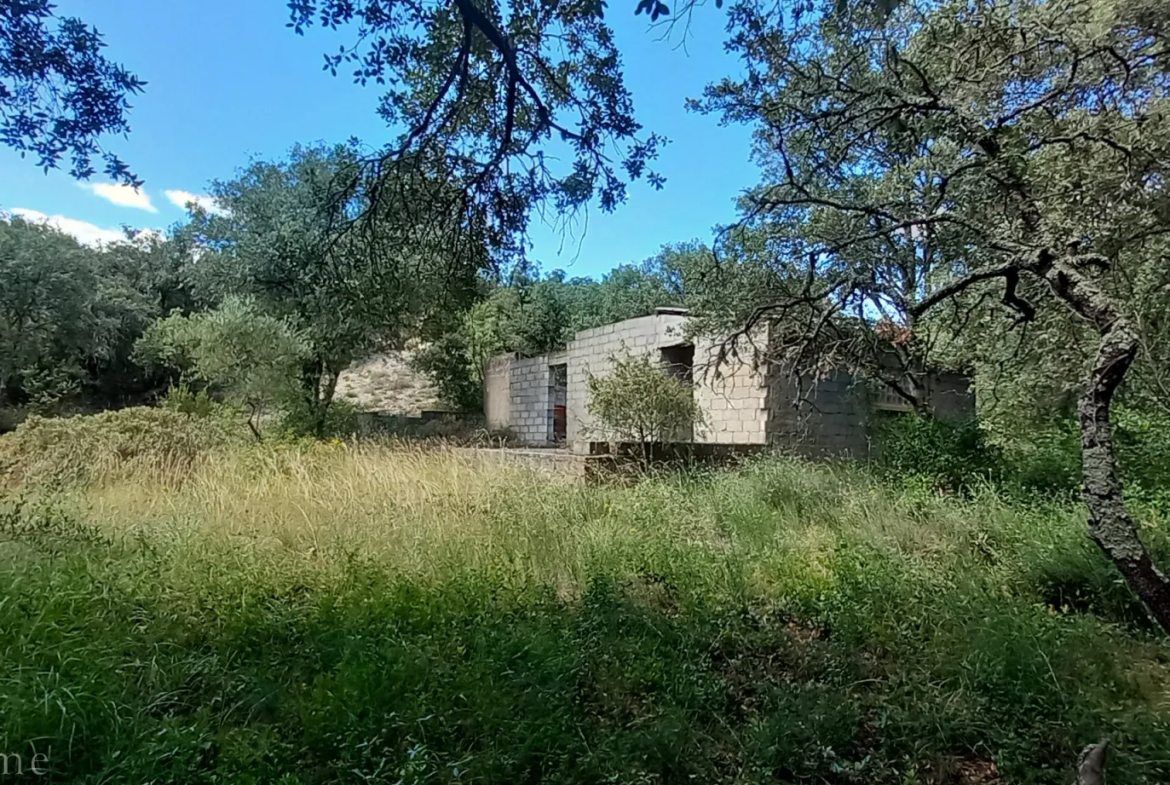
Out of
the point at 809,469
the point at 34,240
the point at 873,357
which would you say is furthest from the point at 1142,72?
the point at 34,240

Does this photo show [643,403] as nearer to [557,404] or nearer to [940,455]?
[940,455]

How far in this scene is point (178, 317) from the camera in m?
13.1

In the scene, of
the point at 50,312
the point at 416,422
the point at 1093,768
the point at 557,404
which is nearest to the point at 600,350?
the point at 557,404

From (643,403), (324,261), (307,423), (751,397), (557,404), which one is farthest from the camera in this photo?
(557,404)

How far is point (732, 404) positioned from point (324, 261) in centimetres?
553

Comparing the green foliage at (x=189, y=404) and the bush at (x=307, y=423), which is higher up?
the green foliage at (x=189, y=404)

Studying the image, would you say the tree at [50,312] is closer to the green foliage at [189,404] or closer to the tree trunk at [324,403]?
the green foliage at [189,404]

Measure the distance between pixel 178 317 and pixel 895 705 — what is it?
594 inches

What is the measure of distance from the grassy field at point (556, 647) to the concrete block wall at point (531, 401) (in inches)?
336

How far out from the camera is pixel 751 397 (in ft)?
26.0

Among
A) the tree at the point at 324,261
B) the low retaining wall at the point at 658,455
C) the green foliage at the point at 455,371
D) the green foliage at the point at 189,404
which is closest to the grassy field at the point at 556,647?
the tree at the point at 324,261

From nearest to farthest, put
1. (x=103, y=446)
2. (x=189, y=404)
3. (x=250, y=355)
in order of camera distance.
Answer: (x=103, y=446) → (x=250, y=355) → (x=189, y=404)

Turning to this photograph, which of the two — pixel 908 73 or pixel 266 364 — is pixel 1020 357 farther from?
pixel 266 364

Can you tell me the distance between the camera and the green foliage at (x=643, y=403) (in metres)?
7.21
